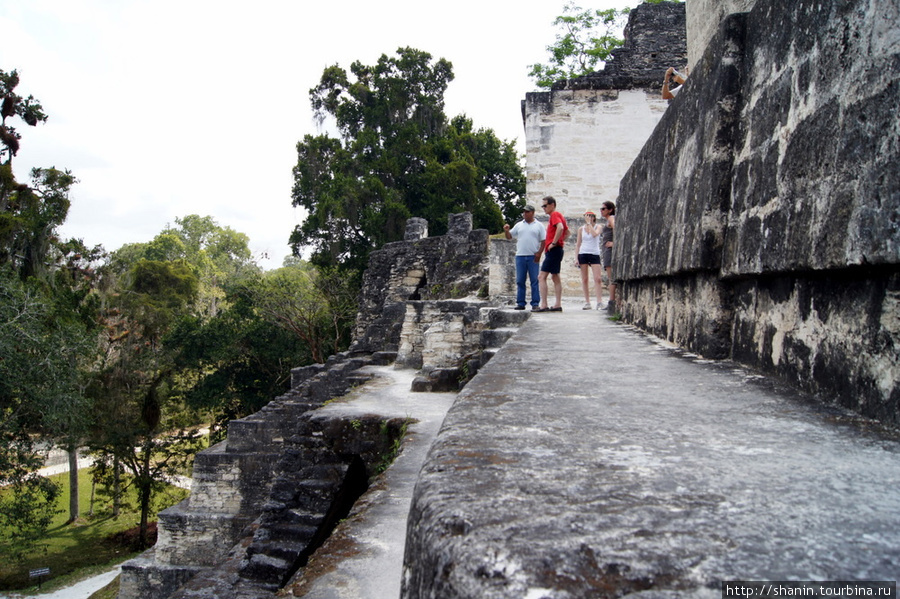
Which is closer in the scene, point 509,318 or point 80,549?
point 509,318

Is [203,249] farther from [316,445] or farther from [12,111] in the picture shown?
[316,445]

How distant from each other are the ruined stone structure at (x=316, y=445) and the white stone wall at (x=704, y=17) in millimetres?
2634

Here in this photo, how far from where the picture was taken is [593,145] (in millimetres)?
11203

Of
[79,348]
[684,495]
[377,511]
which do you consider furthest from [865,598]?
[79,348]

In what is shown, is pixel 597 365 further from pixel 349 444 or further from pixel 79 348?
pixel 79 348

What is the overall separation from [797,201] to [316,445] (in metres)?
4.46

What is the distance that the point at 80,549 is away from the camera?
54.0 ft

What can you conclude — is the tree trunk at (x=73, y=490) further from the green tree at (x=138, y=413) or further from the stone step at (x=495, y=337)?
the stone step at (x=495, y=337)

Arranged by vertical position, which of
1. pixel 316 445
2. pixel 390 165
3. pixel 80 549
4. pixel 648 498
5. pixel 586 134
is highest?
pixel 390 165

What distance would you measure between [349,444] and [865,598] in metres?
4.90

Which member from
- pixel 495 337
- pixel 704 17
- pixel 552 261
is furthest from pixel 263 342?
pixel 704 17

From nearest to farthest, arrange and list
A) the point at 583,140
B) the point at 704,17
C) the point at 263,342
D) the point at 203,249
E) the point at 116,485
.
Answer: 1. the point at 704,17
2. the point at 583,140
3. the point at 116,485
4. the point at 263,342
5. the point at 203,249

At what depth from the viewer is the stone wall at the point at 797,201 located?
55.7 inches

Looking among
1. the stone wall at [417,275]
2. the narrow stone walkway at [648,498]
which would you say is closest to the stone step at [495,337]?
the narrow stone walkway at [648,498]
